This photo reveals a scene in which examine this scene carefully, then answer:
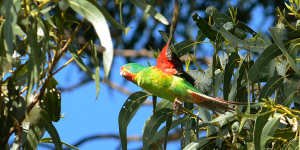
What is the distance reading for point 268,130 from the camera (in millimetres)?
1471

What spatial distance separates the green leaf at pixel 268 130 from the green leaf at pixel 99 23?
559 millimetres

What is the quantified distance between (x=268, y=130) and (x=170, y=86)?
15.8 inches

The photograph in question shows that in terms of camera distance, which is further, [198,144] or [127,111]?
[127,111]

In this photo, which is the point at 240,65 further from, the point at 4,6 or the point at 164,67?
the point at 4,6

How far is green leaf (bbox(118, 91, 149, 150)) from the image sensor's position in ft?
5.79

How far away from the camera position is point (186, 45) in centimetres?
191

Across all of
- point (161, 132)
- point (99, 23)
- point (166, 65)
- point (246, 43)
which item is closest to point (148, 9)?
point (99, 23)

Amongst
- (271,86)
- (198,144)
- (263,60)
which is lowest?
(198,144)

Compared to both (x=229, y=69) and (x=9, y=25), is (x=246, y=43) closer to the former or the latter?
(x=229, y=69)

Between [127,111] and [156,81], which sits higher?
[156,81]

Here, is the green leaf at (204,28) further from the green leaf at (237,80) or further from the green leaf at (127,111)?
the green leaf at (127,111)

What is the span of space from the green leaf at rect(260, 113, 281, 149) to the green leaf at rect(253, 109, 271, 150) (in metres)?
0.01

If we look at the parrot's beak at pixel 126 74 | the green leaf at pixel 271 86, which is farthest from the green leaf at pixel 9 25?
the green leaf at pixel 271 86

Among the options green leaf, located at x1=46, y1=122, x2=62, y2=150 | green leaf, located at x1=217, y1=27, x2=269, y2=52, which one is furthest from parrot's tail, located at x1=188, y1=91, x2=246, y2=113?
green leaf, located at x1=46, y1=122, x2=62, y2=150
